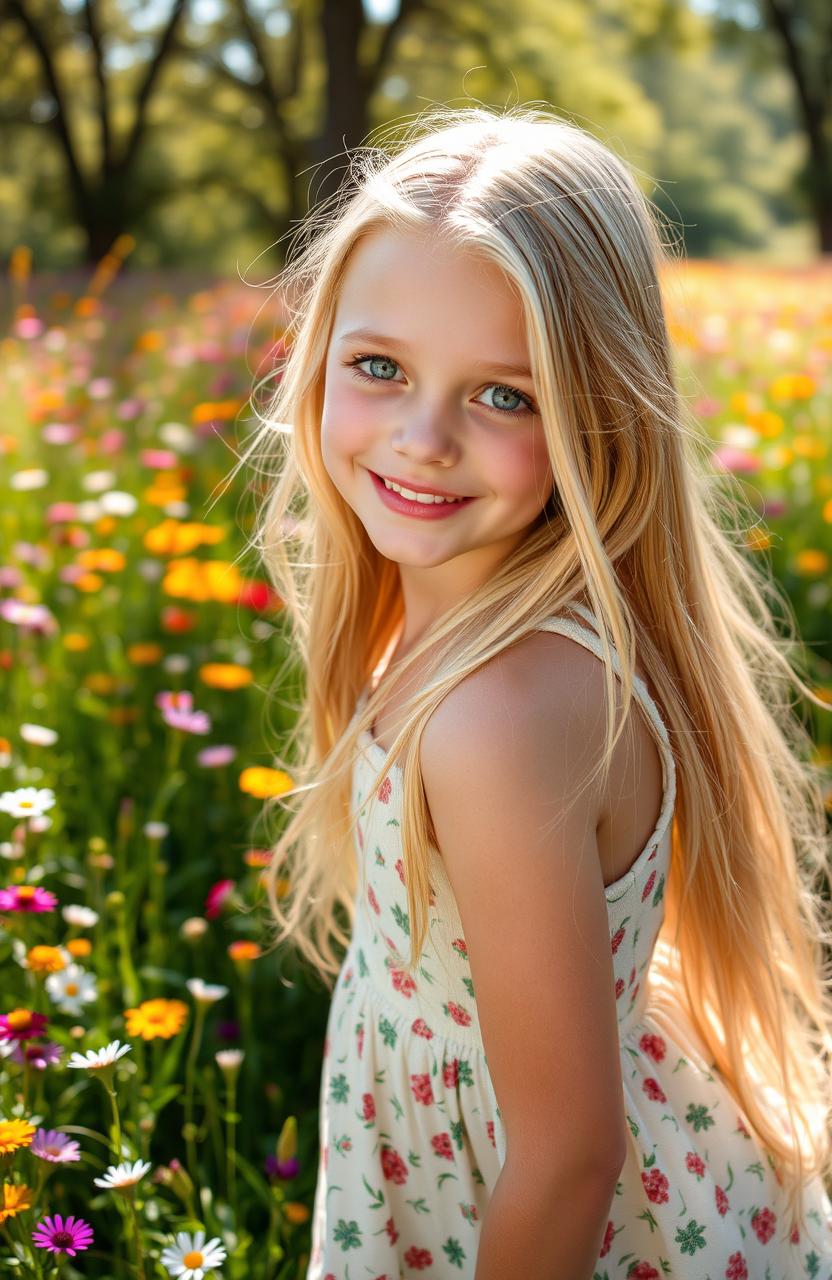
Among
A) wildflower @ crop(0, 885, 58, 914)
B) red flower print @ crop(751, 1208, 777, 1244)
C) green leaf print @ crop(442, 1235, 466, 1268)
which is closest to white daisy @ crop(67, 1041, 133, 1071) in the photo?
wildflower @ crop(0, 885, 58, 914)

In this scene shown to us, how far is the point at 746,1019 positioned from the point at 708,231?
121 feet

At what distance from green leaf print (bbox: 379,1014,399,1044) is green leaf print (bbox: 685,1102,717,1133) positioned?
0.97 feet

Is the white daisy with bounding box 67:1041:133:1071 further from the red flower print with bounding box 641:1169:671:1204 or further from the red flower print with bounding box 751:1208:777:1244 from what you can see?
the red flower print with bounding box 751:1208:777:1244

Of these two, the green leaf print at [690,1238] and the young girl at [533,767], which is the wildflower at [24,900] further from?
the green leaf print at [690,1238]

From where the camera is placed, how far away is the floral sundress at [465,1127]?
1.15 meters

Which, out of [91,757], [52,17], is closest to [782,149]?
[52,17]

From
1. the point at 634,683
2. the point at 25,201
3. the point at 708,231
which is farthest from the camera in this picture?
the point at 708,231

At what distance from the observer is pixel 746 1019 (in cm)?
130

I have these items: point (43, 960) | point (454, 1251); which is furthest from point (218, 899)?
point (454, 1251)

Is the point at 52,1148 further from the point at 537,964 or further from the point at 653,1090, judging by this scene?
the point at 653,1090

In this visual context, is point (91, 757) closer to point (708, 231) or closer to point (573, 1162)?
point (573, 1162)

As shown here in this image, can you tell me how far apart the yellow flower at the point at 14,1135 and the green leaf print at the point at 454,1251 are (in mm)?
454

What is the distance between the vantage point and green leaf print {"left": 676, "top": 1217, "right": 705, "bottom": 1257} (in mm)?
1144

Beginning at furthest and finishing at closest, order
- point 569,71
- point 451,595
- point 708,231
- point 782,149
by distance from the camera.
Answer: point 782,149, point 708,231, point 569,71, point 451,595
